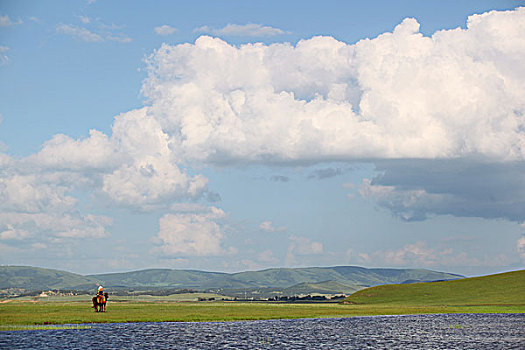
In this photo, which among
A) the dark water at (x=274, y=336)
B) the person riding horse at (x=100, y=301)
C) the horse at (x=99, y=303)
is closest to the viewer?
the dark water at (x=274, y=336)

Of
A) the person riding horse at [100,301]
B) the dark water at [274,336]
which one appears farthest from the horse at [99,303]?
the dark water at [274,336]

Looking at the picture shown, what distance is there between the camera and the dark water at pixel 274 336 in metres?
79.4

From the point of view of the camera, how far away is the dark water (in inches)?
3125

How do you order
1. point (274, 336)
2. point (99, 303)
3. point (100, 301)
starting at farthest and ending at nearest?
point (99, 303) → point (100, 301) → point (274, 336)

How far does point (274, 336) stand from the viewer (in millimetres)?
92125

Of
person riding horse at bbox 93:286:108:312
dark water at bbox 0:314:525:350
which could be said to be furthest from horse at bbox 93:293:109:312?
dark water at bbox 0:314:525:350

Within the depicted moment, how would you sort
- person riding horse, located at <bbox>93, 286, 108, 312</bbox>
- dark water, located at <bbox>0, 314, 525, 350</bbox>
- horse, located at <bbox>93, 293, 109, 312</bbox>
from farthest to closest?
1. horse, located at <bbox>93, 293, 109, 312</bbox>
2. person riding horse, located at <bbox>93, 286, 108, 312</bbox>
3. dark water, located at <bbox>0, 314, 525, 350</bbox>

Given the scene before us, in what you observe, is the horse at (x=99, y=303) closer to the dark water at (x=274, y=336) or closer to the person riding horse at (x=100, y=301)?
the person riding horse at (x=100, y=301)

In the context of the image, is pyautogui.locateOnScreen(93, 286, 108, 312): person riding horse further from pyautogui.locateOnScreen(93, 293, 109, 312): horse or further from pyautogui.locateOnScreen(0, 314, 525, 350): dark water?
pyautogui.locateOnScreen(0, 314, 525, 350): dark water

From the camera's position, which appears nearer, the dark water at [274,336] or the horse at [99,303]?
the dark water at [274,336]

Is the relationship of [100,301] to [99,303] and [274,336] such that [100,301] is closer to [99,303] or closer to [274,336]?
[99,303]

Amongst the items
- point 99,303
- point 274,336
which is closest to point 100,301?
point 99,303

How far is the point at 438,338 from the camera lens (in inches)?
3669

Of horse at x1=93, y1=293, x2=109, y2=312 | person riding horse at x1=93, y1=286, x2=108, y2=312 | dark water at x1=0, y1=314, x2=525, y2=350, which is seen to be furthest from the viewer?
horse at x1=93, y1=293, x2=109, y2=312
